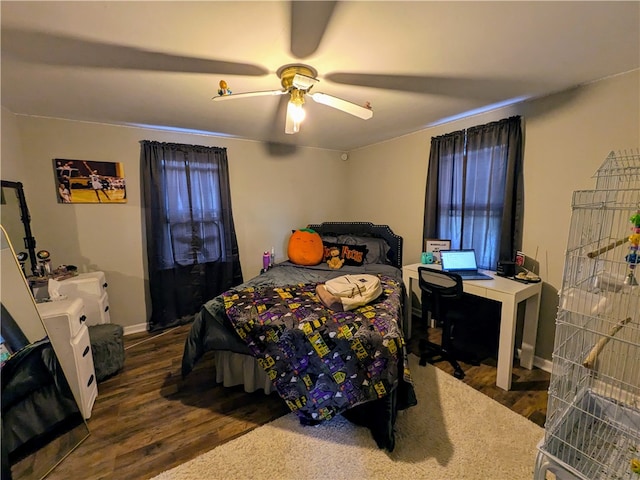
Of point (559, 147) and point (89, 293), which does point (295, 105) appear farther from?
point (89, 293)

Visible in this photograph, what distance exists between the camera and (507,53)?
159 cm

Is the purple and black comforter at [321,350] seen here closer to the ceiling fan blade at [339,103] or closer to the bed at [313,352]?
the bed at [313,352]

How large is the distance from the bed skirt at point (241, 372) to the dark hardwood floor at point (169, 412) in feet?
0.23

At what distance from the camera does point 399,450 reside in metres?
1.64

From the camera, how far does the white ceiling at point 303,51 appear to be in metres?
1.24

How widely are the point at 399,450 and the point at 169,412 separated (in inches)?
61.9

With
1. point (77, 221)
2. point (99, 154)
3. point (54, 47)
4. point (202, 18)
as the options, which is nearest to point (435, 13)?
point (202, 18)

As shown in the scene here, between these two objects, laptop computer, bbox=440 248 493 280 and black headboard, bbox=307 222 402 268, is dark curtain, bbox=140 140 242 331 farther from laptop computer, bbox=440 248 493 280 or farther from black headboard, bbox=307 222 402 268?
laptop computer, bbox=440 248 493 280

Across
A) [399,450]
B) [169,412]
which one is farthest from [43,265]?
[399,450]

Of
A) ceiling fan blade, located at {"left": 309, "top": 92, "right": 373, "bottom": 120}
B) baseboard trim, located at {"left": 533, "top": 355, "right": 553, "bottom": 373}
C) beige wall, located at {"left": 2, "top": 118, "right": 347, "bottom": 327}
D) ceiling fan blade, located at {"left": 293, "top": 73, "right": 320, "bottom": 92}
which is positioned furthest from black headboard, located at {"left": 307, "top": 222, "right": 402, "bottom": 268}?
ceiling fan blade, located at {"left": 293, "top": 73, "right": 320, "bottom": 92}

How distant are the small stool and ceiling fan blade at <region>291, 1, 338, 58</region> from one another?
2.61 meters

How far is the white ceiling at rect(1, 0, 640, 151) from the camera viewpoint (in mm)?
1243

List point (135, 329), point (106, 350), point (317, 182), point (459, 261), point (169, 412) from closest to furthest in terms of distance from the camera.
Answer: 1. point (169, 412)
2. point (106, 350)
3. point (459, 261)
4. point (135, 329)
5. point (317, 182)

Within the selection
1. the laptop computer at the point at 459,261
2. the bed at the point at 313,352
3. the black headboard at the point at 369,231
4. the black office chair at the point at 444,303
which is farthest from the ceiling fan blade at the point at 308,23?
the black headboard at the point at 369,231
